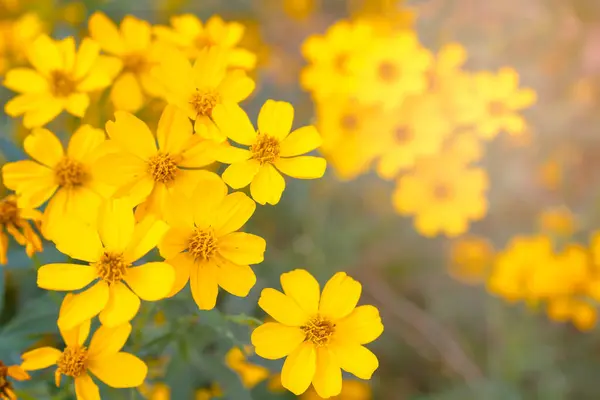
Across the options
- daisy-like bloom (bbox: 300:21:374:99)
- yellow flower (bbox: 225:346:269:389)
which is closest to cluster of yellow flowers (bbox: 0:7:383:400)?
yellow flower (bbox: 225:346:269:389)

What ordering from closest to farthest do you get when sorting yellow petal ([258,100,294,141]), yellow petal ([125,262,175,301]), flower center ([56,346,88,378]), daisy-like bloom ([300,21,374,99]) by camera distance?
yellow petal ([125,262,175,301]) < flower center ([56,346,88,378]) < yellow petal ([258,100,294,141]) < daisy-like bloom ([300,21,374,99])

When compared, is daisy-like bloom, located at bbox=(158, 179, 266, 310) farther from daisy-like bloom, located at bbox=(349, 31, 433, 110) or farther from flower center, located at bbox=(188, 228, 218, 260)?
daisy-like bloom, located at bbox=(349, 31, 433, 110)

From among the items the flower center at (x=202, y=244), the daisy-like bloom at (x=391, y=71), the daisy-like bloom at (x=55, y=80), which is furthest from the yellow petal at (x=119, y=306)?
the daisy-like bloom at (x=391, y=71)

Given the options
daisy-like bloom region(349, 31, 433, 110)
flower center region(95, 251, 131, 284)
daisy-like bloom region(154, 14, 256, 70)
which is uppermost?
daisy-like bloom region(349, 31, 433, 110)

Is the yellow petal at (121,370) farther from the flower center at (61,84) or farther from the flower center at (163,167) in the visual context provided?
Answer: the flower center at (61,84)

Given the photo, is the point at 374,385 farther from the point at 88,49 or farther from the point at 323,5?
the point at 323,5

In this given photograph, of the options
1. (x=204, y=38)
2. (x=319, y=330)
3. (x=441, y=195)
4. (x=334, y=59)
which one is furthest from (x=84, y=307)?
(x=441, y=195)

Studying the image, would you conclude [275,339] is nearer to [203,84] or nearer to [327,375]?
[327,375]
